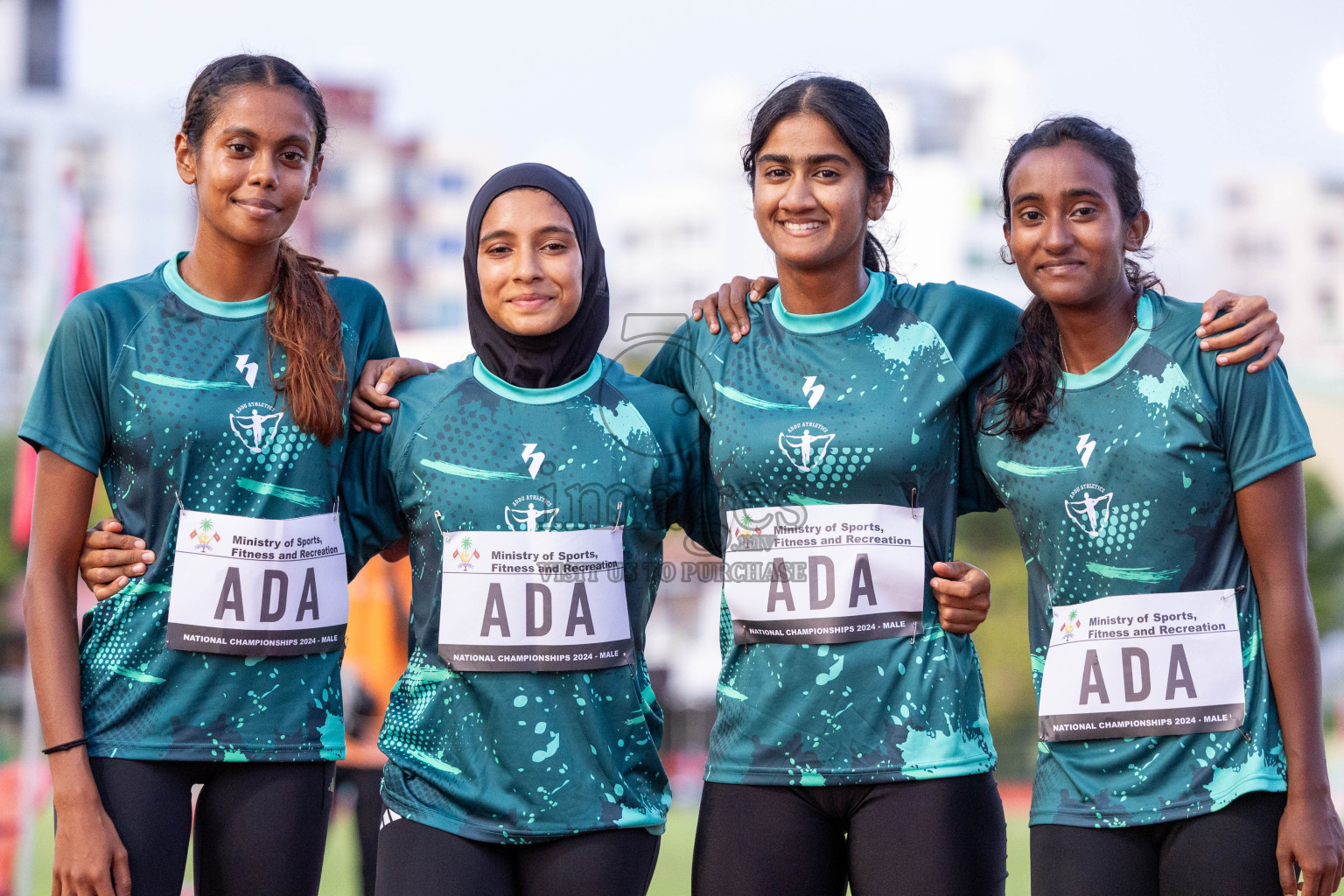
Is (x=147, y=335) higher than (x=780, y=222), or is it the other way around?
(x=780, y=222)

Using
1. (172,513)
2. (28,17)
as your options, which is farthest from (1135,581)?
(28,17)

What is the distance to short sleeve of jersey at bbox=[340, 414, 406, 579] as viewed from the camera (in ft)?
10.5

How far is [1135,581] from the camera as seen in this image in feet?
9.44

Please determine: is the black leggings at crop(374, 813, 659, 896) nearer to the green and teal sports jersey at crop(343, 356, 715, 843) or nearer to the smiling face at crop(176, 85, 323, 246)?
the green and teal sports jersey at crop(343, 356, 715, 843)

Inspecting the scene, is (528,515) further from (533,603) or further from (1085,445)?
(1085,445)

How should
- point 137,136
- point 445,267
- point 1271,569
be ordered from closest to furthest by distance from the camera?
point 1271,569
point 137,136
point 445,267

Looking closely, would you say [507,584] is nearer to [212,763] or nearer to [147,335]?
[212,763]

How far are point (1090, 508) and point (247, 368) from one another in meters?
1.89

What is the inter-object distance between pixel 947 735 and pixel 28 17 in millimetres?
75488

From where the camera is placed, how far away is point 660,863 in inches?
496

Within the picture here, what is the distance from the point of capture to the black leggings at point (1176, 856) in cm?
270

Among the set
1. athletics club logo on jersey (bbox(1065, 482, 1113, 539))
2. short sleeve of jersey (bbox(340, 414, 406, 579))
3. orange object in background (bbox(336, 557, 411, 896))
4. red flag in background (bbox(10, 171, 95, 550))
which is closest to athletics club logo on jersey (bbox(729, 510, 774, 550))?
athletics club logo on jersey (bbox(1065, 482, 1113, 539))

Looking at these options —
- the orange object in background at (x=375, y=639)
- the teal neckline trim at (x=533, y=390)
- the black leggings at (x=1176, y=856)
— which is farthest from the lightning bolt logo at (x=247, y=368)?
the orange object in background at (x=375, y=639)

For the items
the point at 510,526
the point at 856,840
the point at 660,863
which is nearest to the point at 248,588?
the point at 510,526
